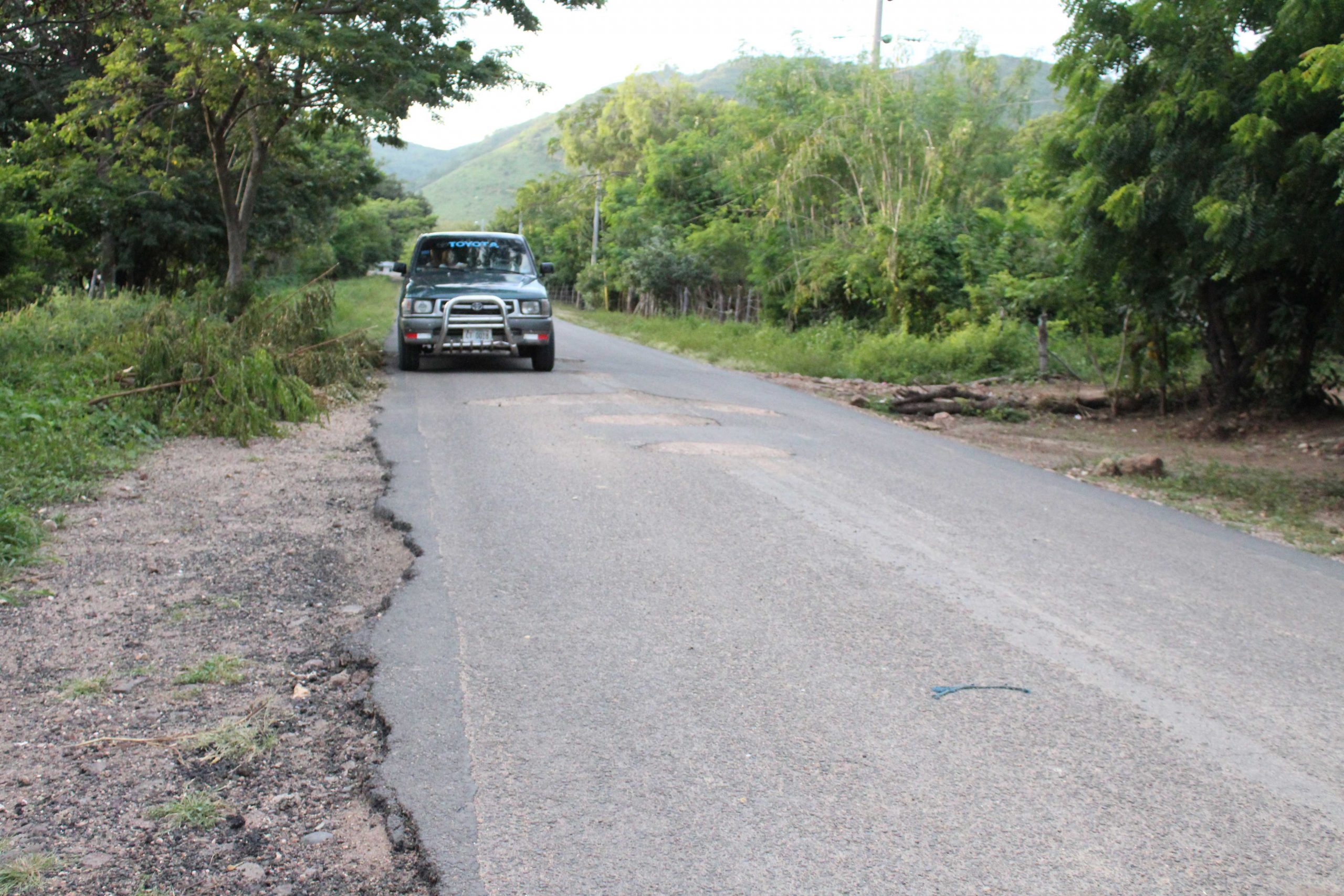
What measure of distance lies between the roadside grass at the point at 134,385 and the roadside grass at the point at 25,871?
3101 mm

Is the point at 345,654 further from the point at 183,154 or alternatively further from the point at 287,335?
the point at 183,154

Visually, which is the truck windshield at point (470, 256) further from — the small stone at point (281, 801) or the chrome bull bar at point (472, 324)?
the small stone at point (281, 801)

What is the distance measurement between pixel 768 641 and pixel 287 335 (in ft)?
33.7

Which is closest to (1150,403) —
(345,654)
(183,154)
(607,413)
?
(607,413)

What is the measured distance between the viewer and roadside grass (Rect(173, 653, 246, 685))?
14.6 ft

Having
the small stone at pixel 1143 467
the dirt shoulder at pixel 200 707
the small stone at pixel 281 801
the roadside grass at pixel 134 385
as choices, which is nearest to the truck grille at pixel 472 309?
the roadside grass at pixel 134 385

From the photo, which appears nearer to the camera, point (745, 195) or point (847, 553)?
point (847, 553)

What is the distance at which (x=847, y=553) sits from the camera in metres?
6.59

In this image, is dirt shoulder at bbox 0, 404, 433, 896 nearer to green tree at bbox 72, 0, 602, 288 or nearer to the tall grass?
green tree at bbox 72, 0, 602, 288

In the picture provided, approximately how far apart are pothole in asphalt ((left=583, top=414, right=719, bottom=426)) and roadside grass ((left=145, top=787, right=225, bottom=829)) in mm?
8178

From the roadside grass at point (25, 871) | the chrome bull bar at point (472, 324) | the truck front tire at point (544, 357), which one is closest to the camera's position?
the roadside grass at point (25, 871)

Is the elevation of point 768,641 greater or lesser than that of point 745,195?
lesser

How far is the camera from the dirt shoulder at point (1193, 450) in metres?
9.25

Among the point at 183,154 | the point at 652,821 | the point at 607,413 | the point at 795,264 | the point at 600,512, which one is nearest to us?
the point at 652,821
